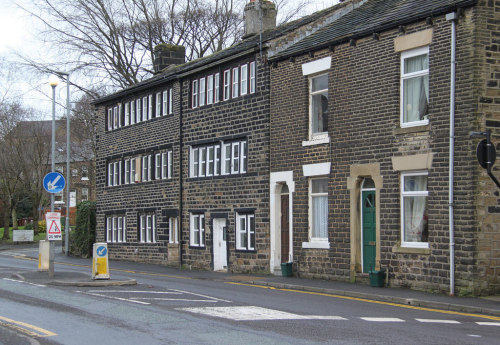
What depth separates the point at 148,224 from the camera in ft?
113

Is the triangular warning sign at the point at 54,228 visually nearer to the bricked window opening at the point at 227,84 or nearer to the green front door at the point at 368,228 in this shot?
the green front door at the point at 368,228

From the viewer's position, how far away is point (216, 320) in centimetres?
1241

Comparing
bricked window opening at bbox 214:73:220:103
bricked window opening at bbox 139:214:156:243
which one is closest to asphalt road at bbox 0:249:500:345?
bricked window opening at bbox 214:73:220:103

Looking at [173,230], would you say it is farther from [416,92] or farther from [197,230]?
[416,92]

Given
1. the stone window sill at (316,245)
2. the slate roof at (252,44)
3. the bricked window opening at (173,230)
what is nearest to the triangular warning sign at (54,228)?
the stone window sill at (316,245)

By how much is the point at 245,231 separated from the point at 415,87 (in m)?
9.61

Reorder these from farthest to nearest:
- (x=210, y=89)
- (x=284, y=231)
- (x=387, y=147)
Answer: (x=210, y=89)
(x=284, y=231)
(x=387, y=147)

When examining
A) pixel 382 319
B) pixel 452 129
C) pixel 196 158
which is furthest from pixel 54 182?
pixel 382 319

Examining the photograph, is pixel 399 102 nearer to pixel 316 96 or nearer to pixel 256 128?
pixel 316 96

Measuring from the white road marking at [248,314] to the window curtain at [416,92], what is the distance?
7663mm

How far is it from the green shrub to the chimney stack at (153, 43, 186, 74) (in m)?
8.65

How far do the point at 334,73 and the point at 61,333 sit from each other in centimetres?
1319

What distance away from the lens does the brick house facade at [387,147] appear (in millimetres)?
17391

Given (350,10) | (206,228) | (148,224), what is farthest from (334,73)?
Result: (148,224)
